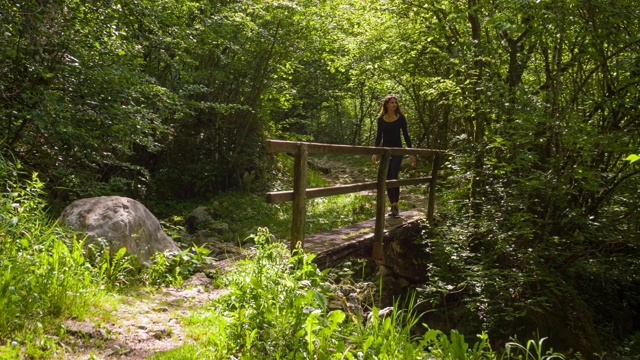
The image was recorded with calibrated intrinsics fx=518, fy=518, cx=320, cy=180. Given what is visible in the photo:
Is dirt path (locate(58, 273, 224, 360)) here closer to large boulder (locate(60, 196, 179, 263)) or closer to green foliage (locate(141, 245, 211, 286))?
green foliage (locate(141, 245, 211, 286))

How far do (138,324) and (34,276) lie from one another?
2.71ft

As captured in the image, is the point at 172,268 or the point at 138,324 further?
the point at 172,268

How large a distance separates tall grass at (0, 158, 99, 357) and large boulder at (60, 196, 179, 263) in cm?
36

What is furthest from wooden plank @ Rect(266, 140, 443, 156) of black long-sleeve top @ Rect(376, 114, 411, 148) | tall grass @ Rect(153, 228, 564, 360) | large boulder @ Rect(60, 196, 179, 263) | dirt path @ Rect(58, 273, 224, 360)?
large boulder @ Rect(60, 196, 179, 263)

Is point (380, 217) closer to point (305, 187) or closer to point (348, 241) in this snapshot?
point (348, 241)

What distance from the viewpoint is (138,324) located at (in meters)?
4.02

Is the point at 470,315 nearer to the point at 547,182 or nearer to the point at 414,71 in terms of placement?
the point at 547,182

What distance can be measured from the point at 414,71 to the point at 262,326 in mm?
11598

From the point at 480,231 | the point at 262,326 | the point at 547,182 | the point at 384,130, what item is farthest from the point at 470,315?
the point at 262,326

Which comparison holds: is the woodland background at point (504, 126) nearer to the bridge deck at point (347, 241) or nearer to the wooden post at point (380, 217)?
the bridge deck at point (347, 241)

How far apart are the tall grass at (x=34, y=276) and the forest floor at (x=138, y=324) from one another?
169 millimetres

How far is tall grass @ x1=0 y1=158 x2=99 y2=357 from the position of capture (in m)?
3.31

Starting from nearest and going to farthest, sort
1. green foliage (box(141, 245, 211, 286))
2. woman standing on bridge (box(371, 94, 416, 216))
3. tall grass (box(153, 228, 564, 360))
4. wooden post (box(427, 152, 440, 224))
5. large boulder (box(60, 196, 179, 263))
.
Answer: tall grass (box(153, 228, 564, 360)) → large boulder (box(60, 196, 179, 263)) → green foliage (box(141, 245, 211, 286)) → woman standing on bridge (box(371, 94, 416, 216)) → wooden post (box(427, 152, 440, 224))

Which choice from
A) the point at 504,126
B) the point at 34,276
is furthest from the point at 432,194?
the point at 34,276
